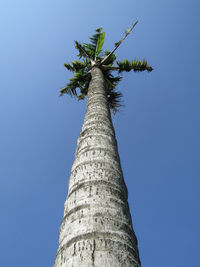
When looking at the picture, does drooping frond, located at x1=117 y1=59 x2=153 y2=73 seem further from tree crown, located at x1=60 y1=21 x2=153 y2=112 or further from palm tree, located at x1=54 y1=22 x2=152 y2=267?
palm tree, located at x1=54 y1=22 x2=152 y2=267

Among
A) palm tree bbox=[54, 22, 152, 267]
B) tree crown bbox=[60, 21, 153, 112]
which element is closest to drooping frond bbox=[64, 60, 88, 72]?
tree crown bbox=[60, 21, 153, 112]

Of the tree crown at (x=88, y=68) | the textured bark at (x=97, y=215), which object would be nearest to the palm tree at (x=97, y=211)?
the textured bark at (x=97, y=215)

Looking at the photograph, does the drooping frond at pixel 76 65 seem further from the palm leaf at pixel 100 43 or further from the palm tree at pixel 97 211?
the palm tree at pixel 97 211

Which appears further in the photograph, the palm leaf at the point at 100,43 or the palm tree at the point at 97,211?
the palm leaf at the point at 100,43

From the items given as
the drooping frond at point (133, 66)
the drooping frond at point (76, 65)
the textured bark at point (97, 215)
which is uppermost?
the drooping frond at point (76, 65)

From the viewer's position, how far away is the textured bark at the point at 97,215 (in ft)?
4.98

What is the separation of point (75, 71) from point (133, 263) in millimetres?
7574

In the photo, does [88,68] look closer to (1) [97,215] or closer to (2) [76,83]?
(2) [76,83]

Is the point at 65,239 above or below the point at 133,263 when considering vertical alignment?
above

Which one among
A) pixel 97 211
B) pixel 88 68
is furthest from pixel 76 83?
pixel 97 211

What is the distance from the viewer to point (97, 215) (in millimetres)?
1828

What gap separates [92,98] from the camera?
4.30 m

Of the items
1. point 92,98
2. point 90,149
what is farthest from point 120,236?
point 92,98

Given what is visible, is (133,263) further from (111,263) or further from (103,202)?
(103,202)
